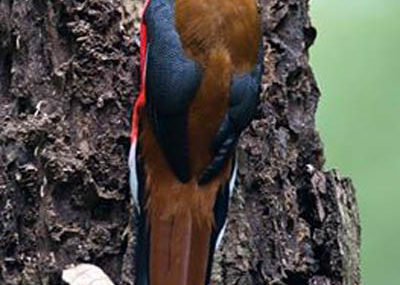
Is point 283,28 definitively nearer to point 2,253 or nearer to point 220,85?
point 220,85

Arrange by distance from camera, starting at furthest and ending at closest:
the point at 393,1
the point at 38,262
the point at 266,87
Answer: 1. the point at 393,1
2. the point at 266,87
3. the point at 38,262

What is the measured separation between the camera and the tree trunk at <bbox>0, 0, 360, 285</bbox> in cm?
452

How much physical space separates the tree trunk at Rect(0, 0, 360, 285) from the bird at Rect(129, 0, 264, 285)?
0.11 metres

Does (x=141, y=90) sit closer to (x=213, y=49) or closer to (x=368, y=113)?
(x=213, y=49)

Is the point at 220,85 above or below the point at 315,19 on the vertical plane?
below

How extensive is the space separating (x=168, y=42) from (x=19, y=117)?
59 cm

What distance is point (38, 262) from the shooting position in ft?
14.6

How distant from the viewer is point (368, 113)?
5.10 meters

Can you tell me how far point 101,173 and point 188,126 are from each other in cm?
38

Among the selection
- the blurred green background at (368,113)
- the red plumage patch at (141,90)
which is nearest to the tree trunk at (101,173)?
the red plumage patch at (141,90)

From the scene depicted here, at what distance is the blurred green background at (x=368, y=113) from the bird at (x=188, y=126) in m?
0.65

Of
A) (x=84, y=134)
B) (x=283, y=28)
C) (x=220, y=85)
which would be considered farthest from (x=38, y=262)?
(x=283, y=28)

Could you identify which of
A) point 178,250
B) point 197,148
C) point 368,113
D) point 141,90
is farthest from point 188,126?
point 368,113

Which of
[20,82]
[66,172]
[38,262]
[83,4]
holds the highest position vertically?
[83,4]
